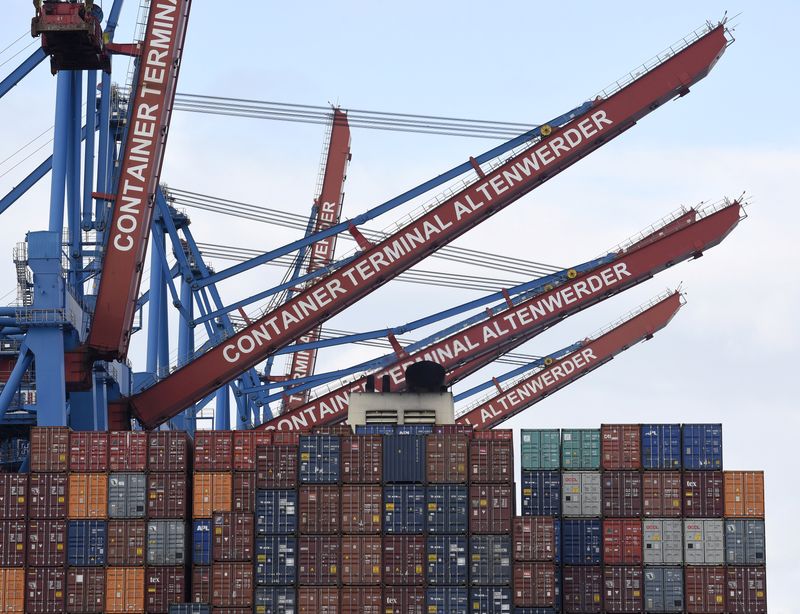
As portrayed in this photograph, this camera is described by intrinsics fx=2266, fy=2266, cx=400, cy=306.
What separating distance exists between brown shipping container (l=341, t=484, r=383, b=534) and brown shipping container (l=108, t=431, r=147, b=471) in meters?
5.65

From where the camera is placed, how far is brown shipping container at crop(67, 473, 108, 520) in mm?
59375

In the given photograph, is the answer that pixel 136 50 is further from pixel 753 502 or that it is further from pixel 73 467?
pixel 753 502

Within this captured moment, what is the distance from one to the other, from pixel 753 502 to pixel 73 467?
18.2m

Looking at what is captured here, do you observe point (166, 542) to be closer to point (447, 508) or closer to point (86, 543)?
point (86, 543)

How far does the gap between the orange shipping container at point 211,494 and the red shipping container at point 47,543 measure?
3.52 m

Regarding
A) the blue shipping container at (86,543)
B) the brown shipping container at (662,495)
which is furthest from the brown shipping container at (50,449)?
the brown shipping container at (662,495)

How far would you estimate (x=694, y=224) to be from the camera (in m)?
74.2

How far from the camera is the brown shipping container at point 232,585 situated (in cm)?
5756

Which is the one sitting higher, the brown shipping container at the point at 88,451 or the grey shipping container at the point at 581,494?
the brown shipping container at the point at 88,451

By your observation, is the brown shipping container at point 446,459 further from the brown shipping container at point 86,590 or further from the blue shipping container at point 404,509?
the brown shipping container at point 86,590

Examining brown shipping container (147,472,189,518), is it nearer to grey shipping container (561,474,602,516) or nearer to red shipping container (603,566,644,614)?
grey shipping container (561,474,602,516)

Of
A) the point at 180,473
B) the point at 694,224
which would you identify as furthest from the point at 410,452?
the point at 694,224

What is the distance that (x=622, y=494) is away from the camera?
61.7 meters

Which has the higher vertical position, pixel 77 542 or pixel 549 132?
pixel 549 132
